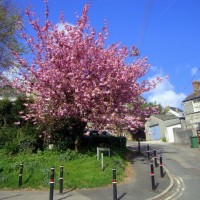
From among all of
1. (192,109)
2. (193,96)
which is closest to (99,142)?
(192,109)

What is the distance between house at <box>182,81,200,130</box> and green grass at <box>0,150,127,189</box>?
18.7 metres

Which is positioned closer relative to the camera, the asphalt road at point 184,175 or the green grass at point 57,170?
the asphalt road at point 184,175

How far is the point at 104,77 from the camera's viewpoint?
51.6 ft

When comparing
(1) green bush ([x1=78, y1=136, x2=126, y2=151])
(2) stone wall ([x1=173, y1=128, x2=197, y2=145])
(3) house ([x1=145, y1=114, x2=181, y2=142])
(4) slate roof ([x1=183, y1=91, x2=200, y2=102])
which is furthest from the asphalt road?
(3) house ([x1=145, y1=114, x2=181, y2=142])

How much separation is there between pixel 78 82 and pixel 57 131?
16.4 feet

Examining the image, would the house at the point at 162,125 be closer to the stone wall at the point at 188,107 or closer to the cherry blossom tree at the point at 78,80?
Result: the stone wall at the point at 188,107

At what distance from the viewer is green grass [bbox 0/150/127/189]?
41.2 ft

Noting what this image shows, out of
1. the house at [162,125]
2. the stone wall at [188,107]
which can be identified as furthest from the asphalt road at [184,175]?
the house at [162,125]

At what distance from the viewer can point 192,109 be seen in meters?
33.3

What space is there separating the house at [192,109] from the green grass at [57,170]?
18672 mm

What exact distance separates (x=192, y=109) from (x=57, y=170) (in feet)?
76.7

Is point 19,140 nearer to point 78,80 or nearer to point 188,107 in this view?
point 78,80

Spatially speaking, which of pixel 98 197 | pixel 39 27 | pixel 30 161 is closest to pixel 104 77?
pixel 39 27

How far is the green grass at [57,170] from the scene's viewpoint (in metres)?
12.6
